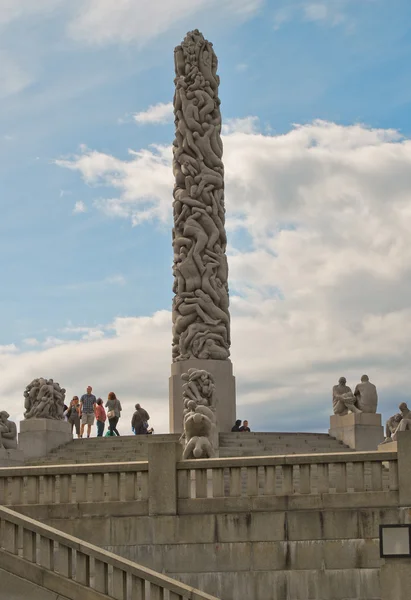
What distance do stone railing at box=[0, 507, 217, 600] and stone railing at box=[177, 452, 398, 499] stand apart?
10.7 feet

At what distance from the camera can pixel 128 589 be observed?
1587 cm

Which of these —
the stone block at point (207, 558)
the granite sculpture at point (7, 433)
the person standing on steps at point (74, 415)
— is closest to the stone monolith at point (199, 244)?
the person standing on steps at point (74, 415)

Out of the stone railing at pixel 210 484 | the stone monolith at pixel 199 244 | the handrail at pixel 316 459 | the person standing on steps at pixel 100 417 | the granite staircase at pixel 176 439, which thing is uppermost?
the stone monolith at pixel 199 244

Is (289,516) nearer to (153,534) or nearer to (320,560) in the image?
(320,560)

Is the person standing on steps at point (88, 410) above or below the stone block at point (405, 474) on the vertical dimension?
above

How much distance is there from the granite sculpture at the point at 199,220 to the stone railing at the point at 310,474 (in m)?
18.6

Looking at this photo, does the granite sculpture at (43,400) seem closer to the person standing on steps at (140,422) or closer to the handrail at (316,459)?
the person standing on steps at (140,422)

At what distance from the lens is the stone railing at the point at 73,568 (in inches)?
621

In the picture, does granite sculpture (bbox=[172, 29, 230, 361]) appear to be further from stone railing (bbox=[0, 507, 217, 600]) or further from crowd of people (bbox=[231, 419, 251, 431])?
stone railing (bbox=[0, 507, 217, 600])

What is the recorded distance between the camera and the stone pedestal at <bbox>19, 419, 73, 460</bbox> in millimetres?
31578

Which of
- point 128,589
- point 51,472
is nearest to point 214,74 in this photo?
point 51,472

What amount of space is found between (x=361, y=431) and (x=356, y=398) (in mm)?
1257

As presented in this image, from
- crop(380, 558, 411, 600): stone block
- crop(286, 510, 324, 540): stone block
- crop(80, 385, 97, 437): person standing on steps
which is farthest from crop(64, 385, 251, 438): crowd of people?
crop(380, 558, 411, 600): stone block

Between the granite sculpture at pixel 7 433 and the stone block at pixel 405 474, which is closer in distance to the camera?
the stone block at pixel 405 474
